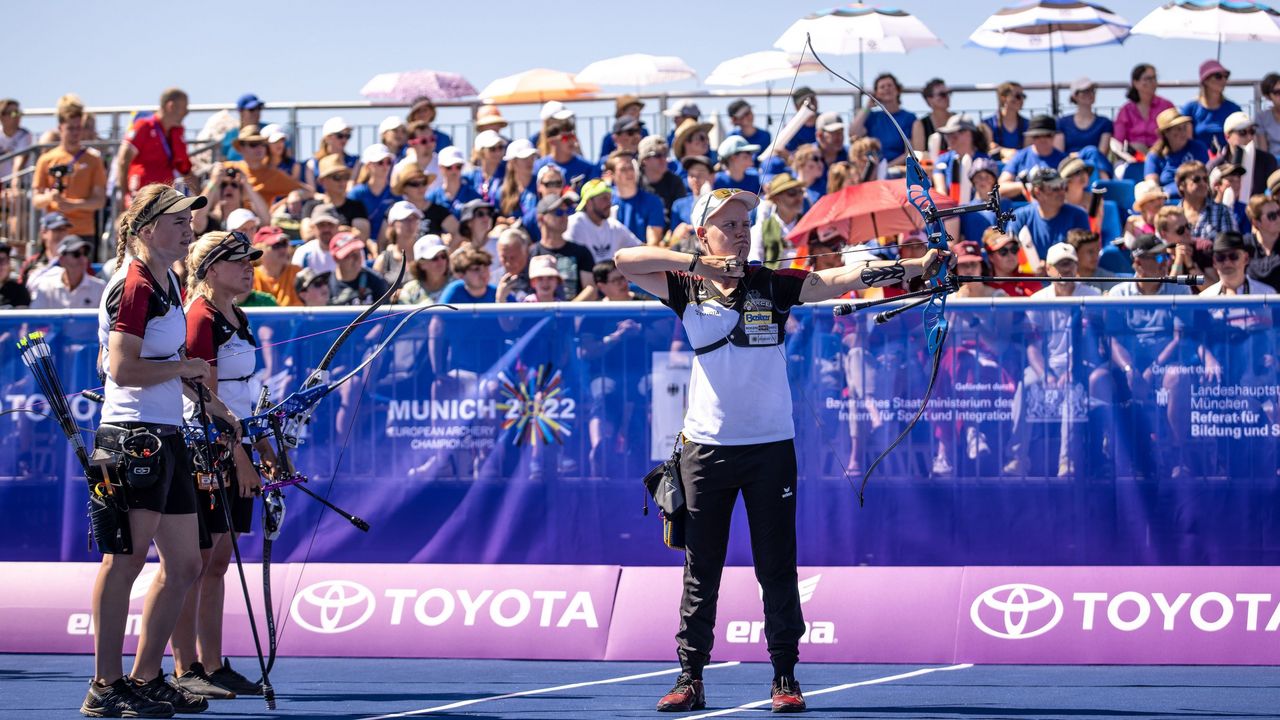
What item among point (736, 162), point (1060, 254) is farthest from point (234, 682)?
point (736, 162)

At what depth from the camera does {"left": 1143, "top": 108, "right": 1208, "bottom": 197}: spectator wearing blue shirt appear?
551 inches

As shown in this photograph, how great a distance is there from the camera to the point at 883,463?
900 cm

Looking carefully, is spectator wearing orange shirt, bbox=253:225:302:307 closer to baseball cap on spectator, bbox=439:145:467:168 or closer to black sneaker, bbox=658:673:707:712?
baseball cap on spectator, bbox=439:145:467:168

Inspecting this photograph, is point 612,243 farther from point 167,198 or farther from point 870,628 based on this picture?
point 167,198

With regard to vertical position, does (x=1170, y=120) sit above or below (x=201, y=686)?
above

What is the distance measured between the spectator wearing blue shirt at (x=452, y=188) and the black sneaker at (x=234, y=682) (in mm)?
6949

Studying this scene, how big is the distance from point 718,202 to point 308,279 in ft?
16.4

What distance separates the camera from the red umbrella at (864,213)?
441 inches

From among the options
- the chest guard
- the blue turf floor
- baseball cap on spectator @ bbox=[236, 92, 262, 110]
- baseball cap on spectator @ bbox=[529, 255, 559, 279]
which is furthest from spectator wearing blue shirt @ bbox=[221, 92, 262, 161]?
the chest guard

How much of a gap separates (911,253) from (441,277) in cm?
325

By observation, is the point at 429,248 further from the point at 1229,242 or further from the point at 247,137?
the point at 1229,242

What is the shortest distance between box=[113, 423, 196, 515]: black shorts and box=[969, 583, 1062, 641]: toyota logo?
12.8 ft

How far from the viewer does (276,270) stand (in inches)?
455

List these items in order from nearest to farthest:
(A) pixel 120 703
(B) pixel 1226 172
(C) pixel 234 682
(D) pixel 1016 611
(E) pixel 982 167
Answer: (A) pixel 120 703 < (C) pixel 234 682 < (D) pixel 1016 611 < (B) pixel 1226 172 < (E) pixel 982 167
